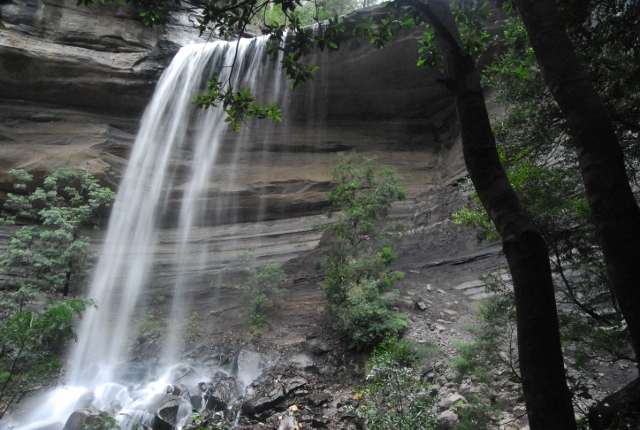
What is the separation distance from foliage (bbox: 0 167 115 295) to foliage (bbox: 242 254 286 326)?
4.98 metres

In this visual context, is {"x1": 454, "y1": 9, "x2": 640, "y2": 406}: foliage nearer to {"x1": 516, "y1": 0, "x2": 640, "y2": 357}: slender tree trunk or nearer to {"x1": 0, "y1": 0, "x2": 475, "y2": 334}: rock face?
{"x1": 516, "y1": 0, "x2": 640, "y2": 357}: slender tree trunk

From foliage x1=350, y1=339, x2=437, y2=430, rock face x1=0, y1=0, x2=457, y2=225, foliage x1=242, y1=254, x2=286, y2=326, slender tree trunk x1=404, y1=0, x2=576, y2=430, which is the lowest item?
foliage x1=242, y1=254, x2=286, y2=326

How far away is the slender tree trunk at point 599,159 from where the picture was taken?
2.25 m

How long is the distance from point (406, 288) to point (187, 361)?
242 inches

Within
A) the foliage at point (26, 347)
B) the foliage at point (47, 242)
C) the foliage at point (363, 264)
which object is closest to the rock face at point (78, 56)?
the foliage at point (47, 242)

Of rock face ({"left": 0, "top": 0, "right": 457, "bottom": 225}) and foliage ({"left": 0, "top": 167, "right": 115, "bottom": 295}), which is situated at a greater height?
rock face ({"left": 0, "top": 0, "right": 457, "bottom": 225})

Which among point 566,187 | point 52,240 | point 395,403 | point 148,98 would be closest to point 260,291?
point 52,240

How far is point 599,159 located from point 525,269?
→ 736 mm

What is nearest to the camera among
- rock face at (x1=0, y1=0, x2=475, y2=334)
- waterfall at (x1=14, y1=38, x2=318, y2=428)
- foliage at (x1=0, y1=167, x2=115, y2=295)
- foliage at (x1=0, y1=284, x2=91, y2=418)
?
foliage at (x1=0, y1=284, x2=91, y2=418)

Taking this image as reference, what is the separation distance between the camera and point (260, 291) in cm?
1260

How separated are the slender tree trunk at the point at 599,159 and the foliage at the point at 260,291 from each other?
1052 centimetres

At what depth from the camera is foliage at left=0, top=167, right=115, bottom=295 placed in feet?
41.6

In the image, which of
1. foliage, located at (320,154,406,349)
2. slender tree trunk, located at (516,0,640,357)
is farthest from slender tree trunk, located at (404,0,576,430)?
foliage, located at (320,154,406,349)

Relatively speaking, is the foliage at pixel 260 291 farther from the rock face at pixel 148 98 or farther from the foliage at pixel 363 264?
the rock face at pixel 148 98
